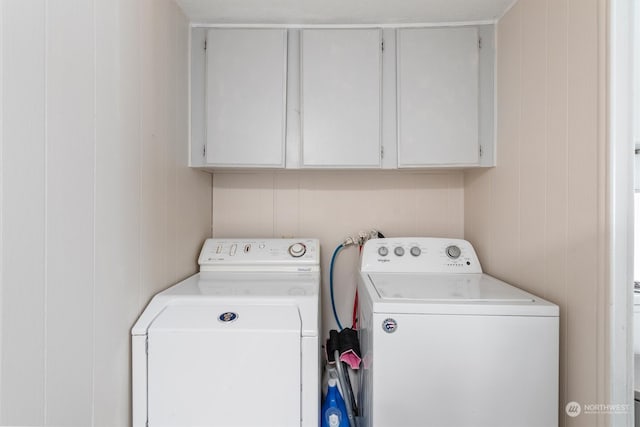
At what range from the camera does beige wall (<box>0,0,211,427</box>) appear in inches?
25.5

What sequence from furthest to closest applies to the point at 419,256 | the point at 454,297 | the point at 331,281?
the point at 331,281, the point at 419,256, the point at 454,297

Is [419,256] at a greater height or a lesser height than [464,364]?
greater

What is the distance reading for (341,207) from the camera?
1954mm

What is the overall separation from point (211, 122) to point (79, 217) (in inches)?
34.9

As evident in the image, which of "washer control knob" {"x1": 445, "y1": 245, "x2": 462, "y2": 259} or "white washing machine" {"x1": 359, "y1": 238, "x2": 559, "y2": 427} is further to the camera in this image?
"washer control knob" {"x1": 445, "y1": 245, "x2": 462, "y2": 259}

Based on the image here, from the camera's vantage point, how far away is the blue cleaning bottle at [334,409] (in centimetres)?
133

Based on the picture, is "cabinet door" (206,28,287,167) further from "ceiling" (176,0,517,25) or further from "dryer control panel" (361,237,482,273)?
"dryer control panel" (361,237,482,273)

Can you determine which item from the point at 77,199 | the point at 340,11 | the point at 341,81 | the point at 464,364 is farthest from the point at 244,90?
the point at 464,364

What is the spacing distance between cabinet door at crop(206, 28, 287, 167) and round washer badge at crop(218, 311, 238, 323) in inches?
31.2

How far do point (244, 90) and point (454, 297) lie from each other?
1.34m

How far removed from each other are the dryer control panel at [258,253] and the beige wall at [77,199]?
0.38 m

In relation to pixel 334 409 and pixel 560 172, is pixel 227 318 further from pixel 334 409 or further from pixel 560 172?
pixel 560 172

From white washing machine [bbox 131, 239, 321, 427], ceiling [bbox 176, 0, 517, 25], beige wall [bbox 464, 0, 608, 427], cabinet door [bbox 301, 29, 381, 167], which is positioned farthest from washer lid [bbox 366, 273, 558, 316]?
ceiling [bbox 176, 0, 517, 25]

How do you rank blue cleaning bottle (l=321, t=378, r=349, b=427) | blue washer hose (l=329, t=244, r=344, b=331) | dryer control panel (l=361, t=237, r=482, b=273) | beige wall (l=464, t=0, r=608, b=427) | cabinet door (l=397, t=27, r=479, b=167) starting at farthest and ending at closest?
blue washer hose (l=329, t=244, r=344, b=331), dryer control panel (l=361, t=237, r=482, b=273), cabinet door (l=397, t=27, r=479, b=167), blue cleaning bottle (l=321, t=378, r=349, b=427), beige wall (l=464, t=0, r=608, b=427)
